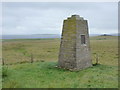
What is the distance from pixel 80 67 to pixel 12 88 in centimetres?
760

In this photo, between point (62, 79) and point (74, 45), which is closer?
point (62, 79)

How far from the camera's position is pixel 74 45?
1722 centimetres

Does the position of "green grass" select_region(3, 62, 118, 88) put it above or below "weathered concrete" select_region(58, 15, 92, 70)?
below

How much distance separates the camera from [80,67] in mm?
17406

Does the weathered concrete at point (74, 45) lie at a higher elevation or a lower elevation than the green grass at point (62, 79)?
higher

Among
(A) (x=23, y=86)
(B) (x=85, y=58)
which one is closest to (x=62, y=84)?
(A) (x=23, y=86)

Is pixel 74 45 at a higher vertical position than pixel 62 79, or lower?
higher

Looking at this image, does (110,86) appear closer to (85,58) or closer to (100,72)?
(100,72)

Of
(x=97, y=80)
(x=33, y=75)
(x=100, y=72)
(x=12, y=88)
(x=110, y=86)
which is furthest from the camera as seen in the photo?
(x=100, y=72)

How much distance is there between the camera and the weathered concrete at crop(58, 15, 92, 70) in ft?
56.4

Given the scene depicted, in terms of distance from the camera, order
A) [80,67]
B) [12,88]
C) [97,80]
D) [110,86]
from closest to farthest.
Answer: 1. [12,88]
2. [110,86]
3. [97,80]
4. [80,67]

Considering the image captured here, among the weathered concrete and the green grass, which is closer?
the green grass

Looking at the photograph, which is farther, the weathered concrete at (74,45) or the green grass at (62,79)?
the weathered concrete at (74,45)

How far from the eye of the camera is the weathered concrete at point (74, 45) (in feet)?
56.4
